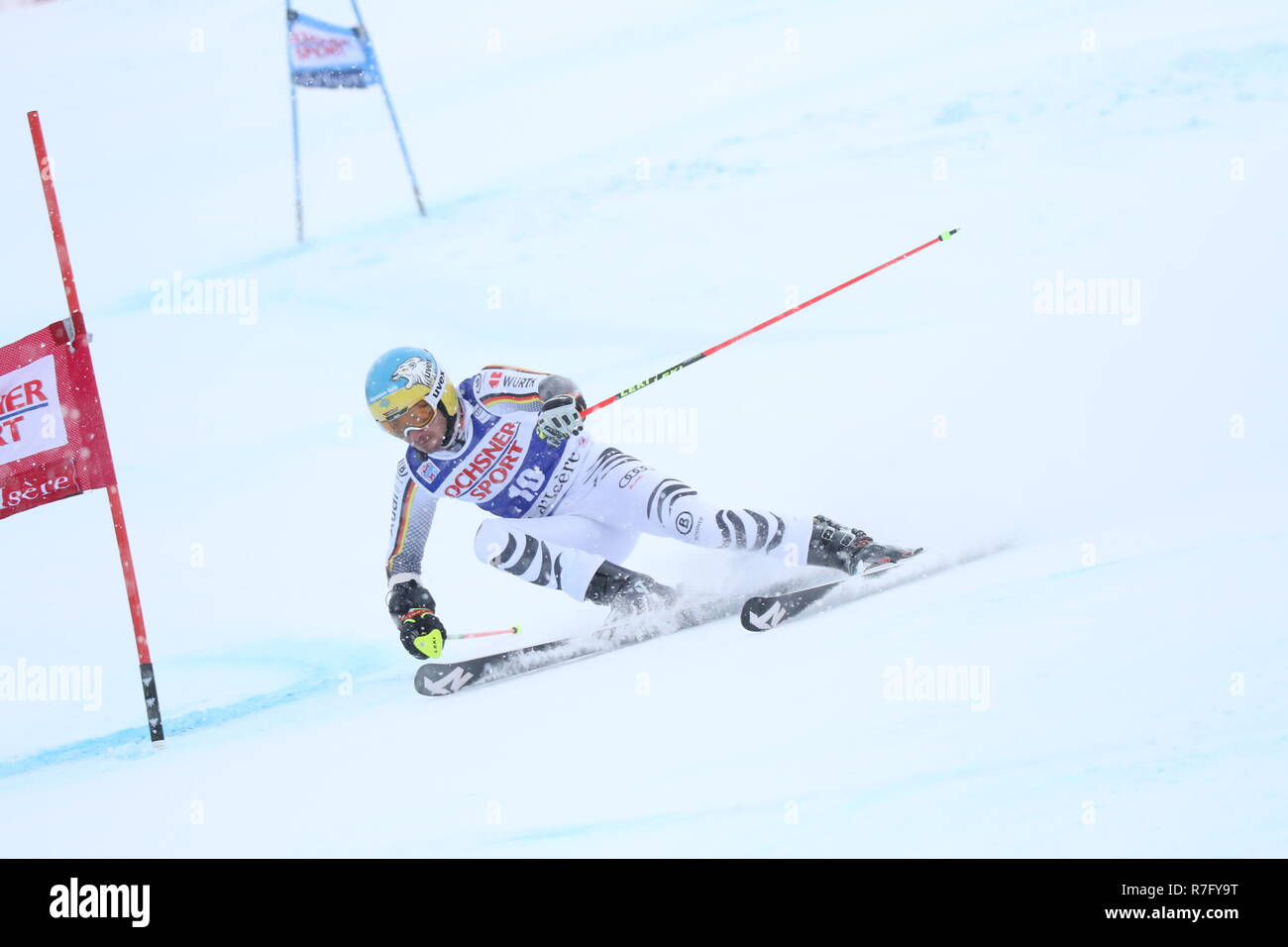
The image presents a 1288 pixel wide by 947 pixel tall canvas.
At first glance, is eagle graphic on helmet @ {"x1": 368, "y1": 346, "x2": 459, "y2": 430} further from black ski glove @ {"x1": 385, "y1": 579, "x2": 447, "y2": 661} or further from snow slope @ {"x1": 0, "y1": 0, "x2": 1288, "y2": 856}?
snow slope @ {"x1": 0, "y1": 0, "x2": 1288, "y2": 856}

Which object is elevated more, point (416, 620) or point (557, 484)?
point (557, 484)

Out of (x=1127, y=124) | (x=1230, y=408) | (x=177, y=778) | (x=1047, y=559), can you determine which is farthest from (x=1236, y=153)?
(x=177, y=778)

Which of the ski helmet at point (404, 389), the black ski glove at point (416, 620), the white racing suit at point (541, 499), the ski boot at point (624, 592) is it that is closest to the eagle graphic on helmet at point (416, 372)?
the ski helmet at point (404, 389)

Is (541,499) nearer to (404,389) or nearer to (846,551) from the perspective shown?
(404,389)

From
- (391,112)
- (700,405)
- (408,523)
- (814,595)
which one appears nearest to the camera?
(814,595)

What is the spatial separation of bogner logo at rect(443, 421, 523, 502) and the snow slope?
64 centimetres

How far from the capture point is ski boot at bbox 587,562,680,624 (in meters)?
4.15

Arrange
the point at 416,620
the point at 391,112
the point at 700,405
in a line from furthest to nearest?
1. the point at 391,112
2. the point at 700,405
3. the point at 416,620

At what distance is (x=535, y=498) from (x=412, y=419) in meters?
0.51

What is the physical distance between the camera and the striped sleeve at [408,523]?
4.04 meters

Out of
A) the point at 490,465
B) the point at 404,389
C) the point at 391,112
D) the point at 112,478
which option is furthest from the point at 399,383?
the point at 391,112

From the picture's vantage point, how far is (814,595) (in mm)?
3740

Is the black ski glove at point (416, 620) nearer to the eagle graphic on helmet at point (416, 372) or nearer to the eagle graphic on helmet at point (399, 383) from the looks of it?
the eagle graphic on helmet at point (399, 383)

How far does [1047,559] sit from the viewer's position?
12.1ft
